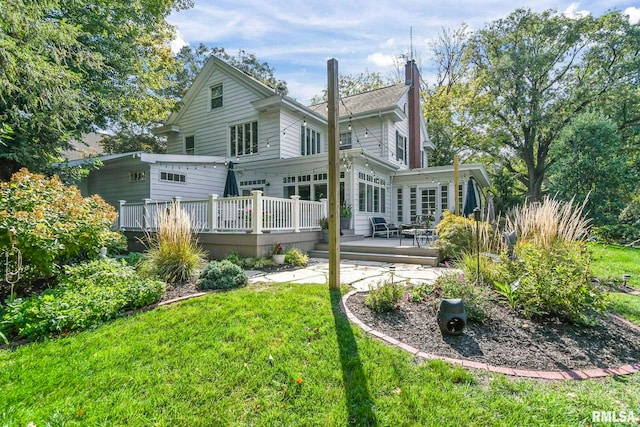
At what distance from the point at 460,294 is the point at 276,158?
9404 millimetres

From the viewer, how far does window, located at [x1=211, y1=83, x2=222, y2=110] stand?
13656 mm

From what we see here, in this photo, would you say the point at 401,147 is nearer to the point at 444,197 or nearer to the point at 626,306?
the point at 444,197

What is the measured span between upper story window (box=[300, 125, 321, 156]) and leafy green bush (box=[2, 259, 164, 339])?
30.9 ft

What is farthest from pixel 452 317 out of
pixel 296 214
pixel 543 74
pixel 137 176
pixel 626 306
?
pixel 543 74

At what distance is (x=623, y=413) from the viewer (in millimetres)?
1867

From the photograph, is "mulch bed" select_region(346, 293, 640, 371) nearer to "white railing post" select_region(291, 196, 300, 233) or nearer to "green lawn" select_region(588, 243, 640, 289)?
"green lawn" select_region(588, 243, 640, 289)

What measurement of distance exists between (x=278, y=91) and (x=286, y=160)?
293 centimetres

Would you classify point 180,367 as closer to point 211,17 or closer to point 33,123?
point 33,123

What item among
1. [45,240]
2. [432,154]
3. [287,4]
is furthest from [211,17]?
[432,154]

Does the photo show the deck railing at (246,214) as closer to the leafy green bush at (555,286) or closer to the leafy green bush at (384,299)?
the leafy green bush at (384,299)

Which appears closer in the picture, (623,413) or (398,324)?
(623,413)

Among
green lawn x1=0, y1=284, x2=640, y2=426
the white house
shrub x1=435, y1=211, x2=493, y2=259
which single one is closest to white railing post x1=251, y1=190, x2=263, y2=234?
the white house

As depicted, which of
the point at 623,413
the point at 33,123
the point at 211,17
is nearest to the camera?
the point at 623,413

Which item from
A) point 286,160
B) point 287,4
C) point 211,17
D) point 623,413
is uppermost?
point 211,17
